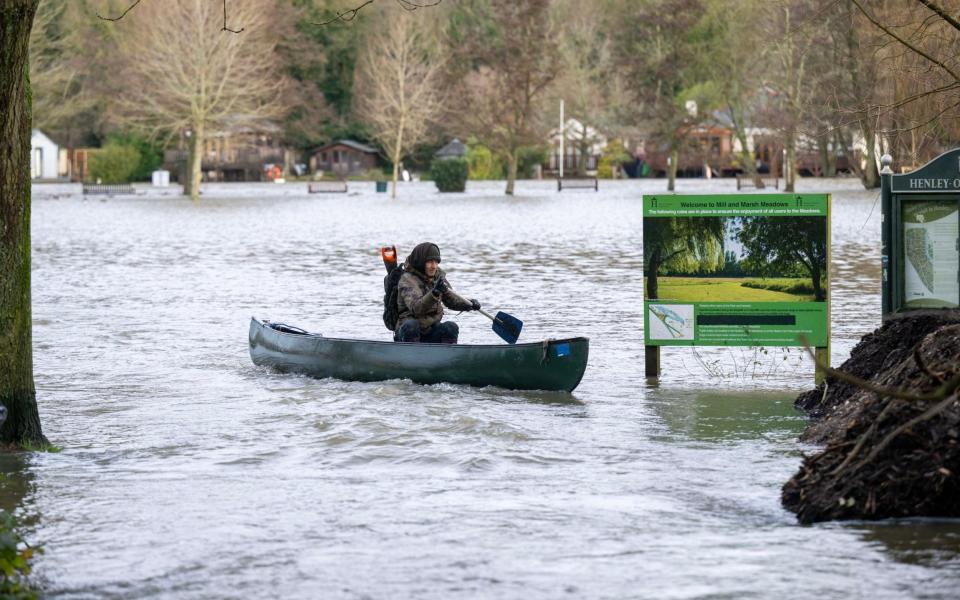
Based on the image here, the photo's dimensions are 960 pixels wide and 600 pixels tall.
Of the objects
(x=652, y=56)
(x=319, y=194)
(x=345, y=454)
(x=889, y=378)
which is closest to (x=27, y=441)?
(x=345, y=454)

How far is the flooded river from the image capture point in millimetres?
8633

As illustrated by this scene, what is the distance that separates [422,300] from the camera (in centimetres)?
1517

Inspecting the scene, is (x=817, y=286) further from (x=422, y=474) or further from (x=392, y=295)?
(x=422, y=474)

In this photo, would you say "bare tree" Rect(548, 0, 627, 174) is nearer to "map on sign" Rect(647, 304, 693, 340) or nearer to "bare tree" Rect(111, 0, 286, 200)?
"bare tree" Rect(111, 0, 286, 200)

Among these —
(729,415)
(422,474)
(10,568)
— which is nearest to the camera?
(10,568)

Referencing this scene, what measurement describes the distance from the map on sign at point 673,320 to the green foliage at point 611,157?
97121mm

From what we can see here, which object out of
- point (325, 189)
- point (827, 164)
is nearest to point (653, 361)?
point (325, 189)

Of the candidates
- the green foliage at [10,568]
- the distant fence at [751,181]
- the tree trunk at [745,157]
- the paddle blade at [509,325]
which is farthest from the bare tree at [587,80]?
the green foliage at [10,568]

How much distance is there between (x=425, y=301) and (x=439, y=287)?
221mm

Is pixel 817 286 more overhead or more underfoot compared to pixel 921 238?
more underfoot

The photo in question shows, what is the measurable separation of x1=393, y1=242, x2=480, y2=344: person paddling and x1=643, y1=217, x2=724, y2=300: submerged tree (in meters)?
1.72

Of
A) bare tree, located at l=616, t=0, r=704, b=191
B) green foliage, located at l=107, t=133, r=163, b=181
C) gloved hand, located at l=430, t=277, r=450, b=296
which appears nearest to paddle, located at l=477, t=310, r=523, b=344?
gloved hand, located at l=430, t=277, r=450, b=296

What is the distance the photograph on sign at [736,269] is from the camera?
1448 centimetres

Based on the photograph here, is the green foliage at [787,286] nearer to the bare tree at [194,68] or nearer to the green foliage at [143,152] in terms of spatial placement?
the bare tree at [194,68]
